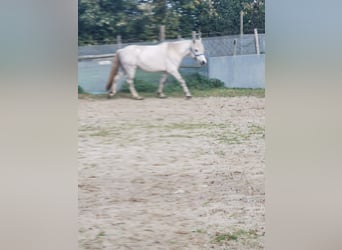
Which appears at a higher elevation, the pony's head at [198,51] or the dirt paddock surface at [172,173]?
the pony's head at [198,51]

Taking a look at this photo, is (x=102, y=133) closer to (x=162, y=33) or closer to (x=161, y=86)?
(x=161, y=86)

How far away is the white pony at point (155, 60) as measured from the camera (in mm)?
3285

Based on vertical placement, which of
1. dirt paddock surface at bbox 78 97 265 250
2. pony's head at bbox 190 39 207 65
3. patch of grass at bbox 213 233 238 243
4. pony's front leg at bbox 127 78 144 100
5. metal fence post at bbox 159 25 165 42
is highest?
metal fence post at bbox 159 25 165 42

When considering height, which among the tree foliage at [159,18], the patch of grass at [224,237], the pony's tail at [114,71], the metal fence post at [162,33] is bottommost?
the patch of grass at [224,237]

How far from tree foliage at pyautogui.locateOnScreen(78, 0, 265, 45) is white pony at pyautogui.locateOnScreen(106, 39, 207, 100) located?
0.07 meters

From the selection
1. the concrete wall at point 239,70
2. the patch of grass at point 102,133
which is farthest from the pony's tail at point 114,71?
the concrete wall at point 239,70

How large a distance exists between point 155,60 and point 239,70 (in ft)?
1.89

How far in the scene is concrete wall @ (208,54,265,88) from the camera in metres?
3.27

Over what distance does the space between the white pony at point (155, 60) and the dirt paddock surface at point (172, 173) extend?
130 mm

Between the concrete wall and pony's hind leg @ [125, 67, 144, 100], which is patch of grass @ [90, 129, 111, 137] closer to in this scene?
pony's hind leg @ [125, 67, 144, 100]

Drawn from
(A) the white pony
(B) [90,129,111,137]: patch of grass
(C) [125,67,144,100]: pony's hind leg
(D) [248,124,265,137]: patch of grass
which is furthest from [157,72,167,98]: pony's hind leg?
(D) [248,124,265,137]: patch of grass

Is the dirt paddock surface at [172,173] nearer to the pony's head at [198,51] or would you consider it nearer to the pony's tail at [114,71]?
the pony's tail at [114,71]
